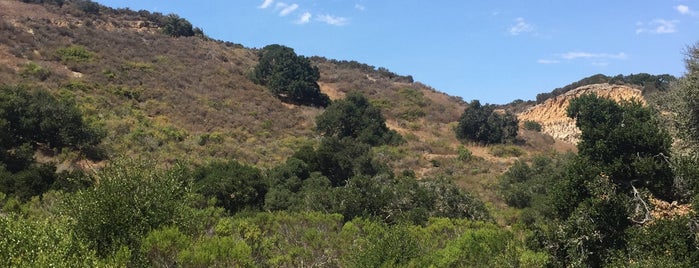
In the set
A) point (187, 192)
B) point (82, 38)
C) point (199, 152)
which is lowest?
point (199, 152)

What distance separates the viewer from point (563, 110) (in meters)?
71.2

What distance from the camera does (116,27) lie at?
6738cm

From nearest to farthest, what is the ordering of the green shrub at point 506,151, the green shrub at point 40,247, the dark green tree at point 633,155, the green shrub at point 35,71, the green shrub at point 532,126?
the green shrub at point 40,247 < the dark green tree at point 633,155 < the green shrub at point 35,71 < the green shrub at point 506,151 < the green shrub at point 532,126

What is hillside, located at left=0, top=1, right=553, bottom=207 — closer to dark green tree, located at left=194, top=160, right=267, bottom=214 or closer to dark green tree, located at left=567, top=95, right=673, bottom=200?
dark green tree, located at left=194, top=160, right=267, bottom=214

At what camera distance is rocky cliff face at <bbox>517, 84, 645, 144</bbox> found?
215 feet

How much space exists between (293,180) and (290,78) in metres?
33.0

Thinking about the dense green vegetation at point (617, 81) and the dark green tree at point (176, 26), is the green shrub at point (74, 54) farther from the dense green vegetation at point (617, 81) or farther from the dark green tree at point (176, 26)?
the dense green vegetation at point (617, 81)

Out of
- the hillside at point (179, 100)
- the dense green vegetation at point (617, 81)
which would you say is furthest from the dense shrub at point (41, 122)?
the dense green vegetation at point (617, 81)

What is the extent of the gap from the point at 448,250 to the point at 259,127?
118ft

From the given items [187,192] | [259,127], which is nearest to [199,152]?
[259,127]

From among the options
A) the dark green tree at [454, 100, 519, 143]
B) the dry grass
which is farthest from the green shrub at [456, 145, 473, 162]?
the dark green tree at [454, 100, 519, 143]

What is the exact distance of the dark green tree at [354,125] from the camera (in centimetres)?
4878

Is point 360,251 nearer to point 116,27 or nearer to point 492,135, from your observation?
point 492,135

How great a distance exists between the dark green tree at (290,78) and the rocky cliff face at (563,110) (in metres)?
30.3
